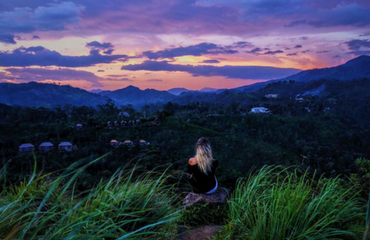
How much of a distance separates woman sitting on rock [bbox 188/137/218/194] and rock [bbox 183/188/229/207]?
8cm

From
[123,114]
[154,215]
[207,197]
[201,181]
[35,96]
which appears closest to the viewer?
[154,215]

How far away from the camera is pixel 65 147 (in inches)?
1353

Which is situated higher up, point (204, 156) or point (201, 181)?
point (204, 156)

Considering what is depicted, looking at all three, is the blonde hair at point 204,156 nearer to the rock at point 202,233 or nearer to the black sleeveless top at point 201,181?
the black sleeveless top at point 201,181

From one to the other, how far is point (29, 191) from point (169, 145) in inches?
1429

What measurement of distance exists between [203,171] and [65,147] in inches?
1374

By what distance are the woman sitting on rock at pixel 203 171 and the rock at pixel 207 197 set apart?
0.27 feet

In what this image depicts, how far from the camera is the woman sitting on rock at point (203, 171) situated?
3627 millimetres

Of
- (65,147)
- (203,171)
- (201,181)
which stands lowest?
(65,147)

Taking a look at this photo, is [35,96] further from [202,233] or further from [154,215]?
[154,215]

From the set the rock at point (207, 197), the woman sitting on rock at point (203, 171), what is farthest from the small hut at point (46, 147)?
the rock at point (207, 197)

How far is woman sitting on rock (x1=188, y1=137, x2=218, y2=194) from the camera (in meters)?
3.63

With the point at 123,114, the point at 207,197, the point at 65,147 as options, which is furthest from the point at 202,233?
the point at 123,114

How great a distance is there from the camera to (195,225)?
2902mm
